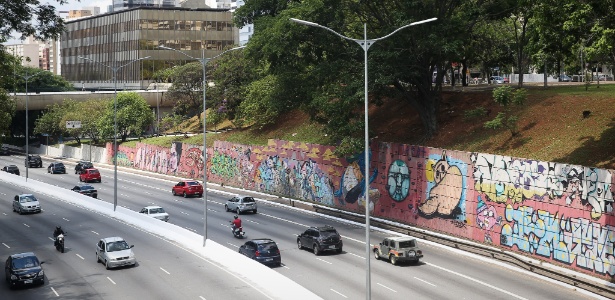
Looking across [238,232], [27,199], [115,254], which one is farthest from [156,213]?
[115,254]

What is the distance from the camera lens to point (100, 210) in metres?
59.9

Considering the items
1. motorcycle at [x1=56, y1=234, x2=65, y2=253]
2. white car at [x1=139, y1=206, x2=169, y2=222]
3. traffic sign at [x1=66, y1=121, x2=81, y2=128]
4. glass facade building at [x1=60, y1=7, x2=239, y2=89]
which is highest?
glass facade building at [x1=60, y1=7, x2=239, y2=89]

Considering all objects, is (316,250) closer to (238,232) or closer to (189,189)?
(238,232)

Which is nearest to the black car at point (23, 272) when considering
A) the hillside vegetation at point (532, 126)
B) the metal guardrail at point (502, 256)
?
the metal guardrail at point (502, 256)

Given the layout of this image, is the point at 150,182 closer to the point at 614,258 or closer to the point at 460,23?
the point at 460,23

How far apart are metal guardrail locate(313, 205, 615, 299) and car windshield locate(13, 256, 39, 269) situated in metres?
21.7

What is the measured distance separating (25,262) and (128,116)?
6919 centimetres

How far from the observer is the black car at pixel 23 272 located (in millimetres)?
33375

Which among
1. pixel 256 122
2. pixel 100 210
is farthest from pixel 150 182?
pixel 100 210

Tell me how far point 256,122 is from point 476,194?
4029 cm

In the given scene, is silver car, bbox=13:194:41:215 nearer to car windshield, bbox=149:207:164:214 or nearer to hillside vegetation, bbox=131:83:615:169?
car windshield, bbox=149:207:164:214

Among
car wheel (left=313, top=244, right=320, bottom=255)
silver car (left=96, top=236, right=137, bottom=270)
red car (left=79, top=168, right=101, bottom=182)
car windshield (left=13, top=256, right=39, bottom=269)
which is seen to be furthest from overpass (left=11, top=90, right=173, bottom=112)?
car windshield (left=13, top=256, right=39, bottom=269)

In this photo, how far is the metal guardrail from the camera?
33.2 metres

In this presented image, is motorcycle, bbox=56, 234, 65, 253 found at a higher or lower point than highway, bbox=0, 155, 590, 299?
higher
